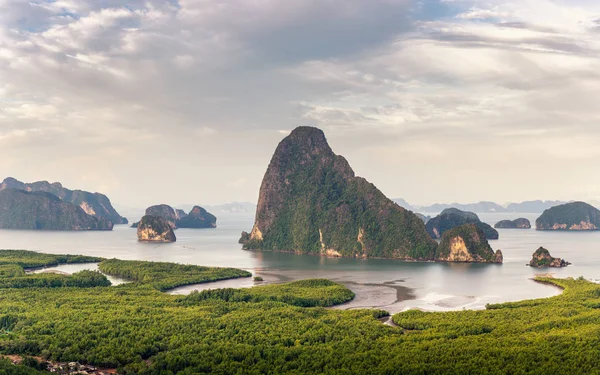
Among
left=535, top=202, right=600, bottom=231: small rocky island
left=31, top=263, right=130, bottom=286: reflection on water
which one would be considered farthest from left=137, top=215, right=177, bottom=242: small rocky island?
left=535, top=202, right=600, bottom=231: small rocky island

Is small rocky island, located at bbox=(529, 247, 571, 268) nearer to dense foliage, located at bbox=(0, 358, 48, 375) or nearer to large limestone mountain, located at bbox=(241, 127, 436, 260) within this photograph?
large limestone mountain, located at bbox=(241, 127, 436, 260)

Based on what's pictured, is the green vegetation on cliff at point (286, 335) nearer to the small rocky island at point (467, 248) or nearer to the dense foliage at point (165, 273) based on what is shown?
the dense foliage at point (165, 273)

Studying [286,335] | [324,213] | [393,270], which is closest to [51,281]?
[286,335]

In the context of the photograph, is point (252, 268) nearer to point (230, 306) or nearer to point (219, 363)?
point (230, 306)

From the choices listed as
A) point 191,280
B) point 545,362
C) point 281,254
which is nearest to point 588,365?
point 545,362

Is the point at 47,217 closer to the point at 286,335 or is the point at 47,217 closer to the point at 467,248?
the point at 467,248

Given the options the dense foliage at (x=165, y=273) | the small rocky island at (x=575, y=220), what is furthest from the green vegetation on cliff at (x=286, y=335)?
the small rocky island at (x=575, y=220)
